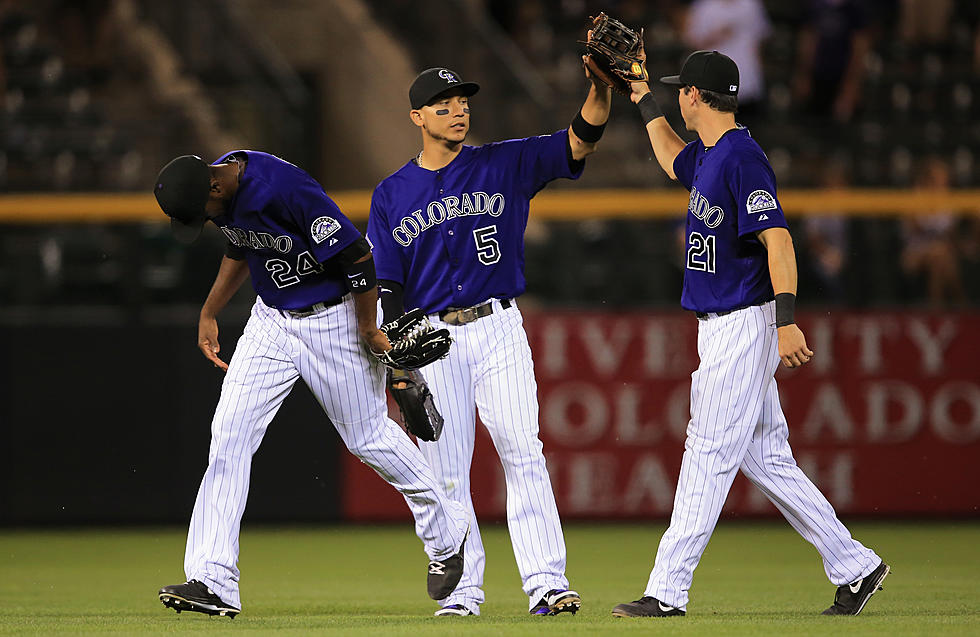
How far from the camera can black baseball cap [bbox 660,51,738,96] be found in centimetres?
555

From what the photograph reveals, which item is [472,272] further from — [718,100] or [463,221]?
[718,100]

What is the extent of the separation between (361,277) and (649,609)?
166 centimetres

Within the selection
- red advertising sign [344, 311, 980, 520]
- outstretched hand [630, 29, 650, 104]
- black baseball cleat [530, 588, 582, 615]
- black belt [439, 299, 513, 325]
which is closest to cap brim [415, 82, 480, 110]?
outstretched hand [630, 29, 650, 104]

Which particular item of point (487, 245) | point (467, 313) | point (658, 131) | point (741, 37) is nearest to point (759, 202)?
point (658, 131)

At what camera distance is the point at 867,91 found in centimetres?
1320

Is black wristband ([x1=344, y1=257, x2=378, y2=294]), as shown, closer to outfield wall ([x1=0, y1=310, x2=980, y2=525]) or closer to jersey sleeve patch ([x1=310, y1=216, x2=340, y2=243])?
jersey sleeve patch ([x1=310, y1=216, x2=340, y2=243])

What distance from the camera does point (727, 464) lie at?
5.44 meters

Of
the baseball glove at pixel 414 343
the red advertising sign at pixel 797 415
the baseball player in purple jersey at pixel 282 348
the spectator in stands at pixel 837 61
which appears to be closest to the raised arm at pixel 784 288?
the baseball glove at pixel 414 343

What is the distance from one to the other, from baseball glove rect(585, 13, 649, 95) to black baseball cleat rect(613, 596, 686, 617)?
208 cm

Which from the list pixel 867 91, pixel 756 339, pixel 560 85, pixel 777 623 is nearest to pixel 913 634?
pixel 777 623

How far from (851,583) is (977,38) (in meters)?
9.57

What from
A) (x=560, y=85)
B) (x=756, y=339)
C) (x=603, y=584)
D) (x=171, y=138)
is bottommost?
(x=603, y=584)

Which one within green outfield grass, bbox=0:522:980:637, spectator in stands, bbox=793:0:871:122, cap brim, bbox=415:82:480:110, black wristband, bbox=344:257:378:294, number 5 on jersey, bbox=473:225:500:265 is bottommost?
green outfield grass, bbox=0:522:980:637

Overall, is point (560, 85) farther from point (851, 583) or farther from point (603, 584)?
point (851, 583)
